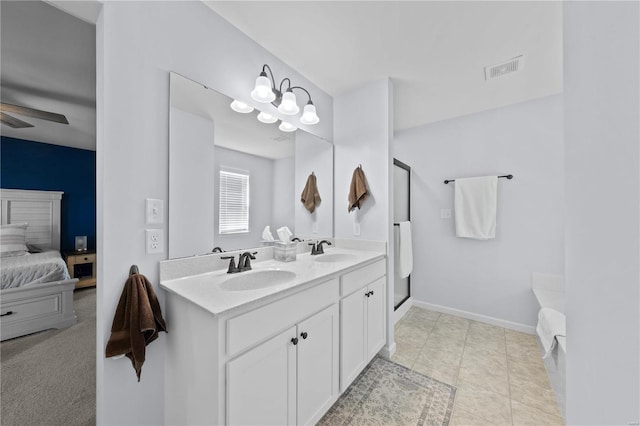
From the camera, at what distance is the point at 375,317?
1908 millimetres

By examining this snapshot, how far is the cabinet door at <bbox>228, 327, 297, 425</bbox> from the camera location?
949mm

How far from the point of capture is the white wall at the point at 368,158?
213 centimetres

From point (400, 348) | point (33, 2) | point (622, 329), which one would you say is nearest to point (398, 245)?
point (400, 348)

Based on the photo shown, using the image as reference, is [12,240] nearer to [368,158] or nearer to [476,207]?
[368,158]

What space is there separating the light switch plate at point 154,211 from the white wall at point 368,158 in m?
1.54

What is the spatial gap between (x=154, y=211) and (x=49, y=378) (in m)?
1.86

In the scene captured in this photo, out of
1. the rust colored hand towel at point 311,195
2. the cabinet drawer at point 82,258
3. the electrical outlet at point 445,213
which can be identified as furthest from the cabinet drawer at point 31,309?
the electrical outlet at point 445,213

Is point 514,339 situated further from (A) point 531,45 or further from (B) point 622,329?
(B) point 622,329

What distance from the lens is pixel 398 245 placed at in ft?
8.55

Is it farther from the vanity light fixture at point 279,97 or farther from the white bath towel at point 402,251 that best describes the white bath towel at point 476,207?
the vanity light fixture at point 279,97

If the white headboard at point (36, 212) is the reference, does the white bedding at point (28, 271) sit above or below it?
below

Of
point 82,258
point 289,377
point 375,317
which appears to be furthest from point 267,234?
point 82,258

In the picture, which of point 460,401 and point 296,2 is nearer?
point 296,2

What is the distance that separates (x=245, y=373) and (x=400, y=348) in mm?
1729
